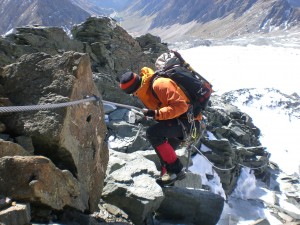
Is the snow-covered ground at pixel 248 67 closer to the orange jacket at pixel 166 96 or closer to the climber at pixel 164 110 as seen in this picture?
the climber at pixel 164 110

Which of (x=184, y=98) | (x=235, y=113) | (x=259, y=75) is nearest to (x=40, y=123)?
(x=184, y=98)

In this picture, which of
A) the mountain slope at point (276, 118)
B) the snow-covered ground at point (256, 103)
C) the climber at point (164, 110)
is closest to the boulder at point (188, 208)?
the climber at point (164, 110)

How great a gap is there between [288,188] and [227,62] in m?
68.9

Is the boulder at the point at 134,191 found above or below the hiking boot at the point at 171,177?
below

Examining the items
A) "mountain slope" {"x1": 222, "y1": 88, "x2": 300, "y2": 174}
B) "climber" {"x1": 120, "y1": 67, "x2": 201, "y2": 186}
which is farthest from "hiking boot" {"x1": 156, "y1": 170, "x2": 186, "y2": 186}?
"mountain slope" {"x1": 222, "y1": 88, "x2": 300, "y2": 174}

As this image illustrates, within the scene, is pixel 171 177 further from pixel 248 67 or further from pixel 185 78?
pixel 248 67

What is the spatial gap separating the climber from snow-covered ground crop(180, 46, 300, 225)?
103 inches

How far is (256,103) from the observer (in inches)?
→ 2024

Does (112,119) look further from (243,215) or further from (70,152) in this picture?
(70,152)

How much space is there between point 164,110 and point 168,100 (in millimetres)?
164

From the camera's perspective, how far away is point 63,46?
1727 centimetres

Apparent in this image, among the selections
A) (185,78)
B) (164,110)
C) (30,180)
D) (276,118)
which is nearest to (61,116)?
(30,180)

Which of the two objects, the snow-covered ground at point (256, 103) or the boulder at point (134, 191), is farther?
the snow-covered ground at point (256, 103)

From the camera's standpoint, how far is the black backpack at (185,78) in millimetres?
6293
